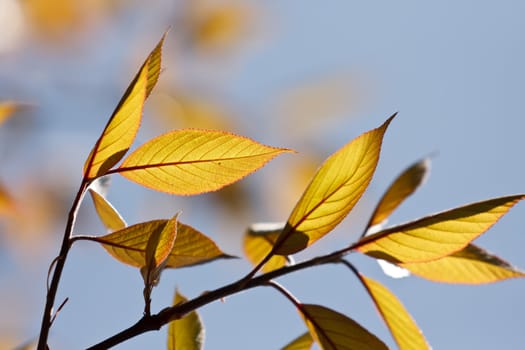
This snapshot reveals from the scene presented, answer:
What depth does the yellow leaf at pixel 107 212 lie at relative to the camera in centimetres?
47

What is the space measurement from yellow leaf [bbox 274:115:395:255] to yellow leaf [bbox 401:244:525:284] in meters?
0.10

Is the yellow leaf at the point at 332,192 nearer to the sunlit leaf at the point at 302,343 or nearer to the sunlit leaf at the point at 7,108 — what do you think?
the sunlit leaf at the point at 302,343

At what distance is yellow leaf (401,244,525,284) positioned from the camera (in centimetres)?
49

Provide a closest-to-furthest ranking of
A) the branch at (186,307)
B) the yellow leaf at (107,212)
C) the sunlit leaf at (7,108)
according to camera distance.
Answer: the branch at (186,307) → the yellow leaf at (107,212) → the sunlit leaf at (7,108)

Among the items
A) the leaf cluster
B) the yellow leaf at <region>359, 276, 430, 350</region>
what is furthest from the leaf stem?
the yellow leaf at <region>359, 276, 430, 350</region>

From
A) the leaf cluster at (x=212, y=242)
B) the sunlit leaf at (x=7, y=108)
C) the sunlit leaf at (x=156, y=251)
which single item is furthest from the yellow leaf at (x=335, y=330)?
the sunlit leaf at (x=7, y=108)

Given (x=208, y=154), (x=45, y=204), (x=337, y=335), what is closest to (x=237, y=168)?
(x=208, y=154)

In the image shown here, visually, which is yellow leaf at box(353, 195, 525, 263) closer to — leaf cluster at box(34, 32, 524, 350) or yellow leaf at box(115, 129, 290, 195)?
leaf cluster at box(34, 32, 524, 350)

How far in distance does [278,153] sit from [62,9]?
126 centimetres

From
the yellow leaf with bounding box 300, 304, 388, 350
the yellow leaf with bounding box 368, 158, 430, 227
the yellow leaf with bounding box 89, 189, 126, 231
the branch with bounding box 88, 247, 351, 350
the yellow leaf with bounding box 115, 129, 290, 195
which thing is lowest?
the yellow leaf with bounding box 300, 304, 388, 350

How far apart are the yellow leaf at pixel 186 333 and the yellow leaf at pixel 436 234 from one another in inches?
5.1

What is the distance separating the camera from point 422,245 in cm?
44

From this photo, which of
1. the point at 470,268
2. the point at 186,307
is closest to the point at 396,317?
the point at 470,268

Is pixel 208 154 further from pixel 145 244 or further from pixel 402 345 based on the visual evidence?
pixel 402 345
